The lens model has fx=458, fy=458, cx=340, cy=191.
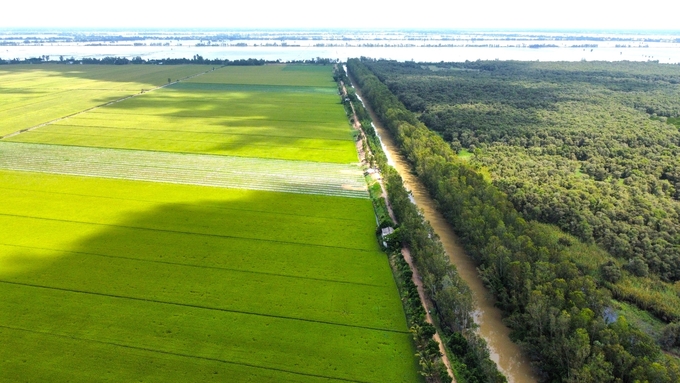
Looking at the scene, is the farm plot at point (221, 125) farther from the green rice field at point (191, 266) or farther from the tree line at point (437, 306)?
the tree line at point (437, 306)

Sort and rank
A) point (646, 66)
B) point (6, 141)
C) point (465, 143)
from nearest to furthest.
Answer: point (6, 141) < point (465, 143) < point (646, 66)

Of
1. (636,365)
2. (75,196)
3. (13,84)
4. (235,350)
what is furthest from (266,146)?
(13,84)

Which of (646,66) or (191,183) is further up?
(646,66)

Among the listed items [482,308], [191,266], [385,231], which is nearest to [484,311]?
[482,308]

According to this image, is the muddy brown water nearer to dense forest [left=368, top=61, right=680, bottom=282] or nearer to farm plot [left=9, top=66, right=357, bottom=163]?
dense forest [left=368, top=61, right=680, bottom=282]

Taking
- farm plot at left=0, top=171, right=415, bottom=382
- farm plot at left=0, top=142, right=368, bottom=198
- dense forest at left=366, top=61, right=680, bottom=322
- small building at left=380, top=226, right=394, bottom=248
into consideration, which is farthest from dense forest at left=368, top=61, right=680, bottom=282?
farm plot at left=0, top=171, right=415, bottom=382

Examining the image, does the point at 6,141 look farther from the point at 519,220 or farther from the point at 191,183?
the point at 519,220

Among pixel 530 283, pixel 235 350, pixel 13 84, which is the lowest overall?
pixel 235 350
